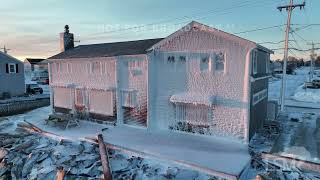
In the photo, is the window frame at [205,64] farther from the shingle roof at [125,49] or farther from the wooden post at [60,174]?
the wooden post at [60,174]

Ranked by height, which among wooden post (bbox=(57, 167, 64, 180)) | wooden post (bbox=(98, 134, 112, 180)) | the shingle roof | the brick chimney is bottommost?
wooden post (bbox=(57, 167, 64, 180))

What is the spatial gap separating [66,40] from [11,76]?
45.9 ft

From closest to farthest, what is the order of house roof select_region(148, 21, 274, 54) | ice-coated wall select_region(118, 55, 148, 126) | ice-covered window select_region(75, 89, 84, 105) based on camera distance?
house roof select_region(148, 21, 274, 54) < ice-coated wall select_region(118, 55, 148, 126) < ice-covered window select_region(75, 89, 84, 105)

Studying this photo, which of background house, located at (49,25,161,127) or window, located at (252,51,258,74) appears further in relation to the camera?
background house, located at (49,25,161,127)

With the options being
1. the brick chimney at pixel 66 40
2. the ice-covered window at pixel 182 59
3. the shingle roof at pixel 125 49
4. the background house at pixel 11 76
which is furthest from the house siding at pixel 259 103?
the background house at pixel 11 76

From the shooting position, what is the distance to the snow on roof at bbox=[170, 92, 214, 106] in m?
14.5

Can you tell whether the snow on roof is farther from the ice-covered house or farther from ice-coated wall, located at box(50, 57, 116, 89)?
ice-coated wall, located at box(50, 57, 116, 89)

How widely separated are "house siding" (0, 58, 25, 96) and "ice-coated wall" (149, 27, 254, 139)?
2473 centimetres

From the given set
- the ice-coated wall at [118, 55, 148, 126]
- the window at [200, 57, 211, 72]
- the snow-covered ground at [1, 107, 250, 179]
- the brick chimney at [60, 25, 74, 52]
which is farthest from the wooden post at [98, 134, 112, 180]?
the brick chimney at [60, 25, 74, 52]

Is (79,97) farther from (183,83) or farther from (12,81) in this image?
(12,81)

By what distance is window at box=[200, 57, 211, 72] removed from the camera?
1485 cm

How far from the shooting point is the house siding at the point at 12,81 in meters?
33.3

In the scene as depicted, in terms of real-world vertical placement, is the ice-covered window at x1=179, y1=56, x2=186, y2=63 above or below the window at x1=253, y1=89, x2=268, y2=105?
above

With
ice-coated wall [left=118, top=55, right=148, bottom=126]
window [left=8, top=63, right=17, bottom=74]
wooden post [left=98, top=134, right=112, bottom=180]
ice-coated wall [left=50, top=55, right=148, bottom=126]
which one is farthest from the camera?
window [left=8, top=63, right=17, bottom=74]
